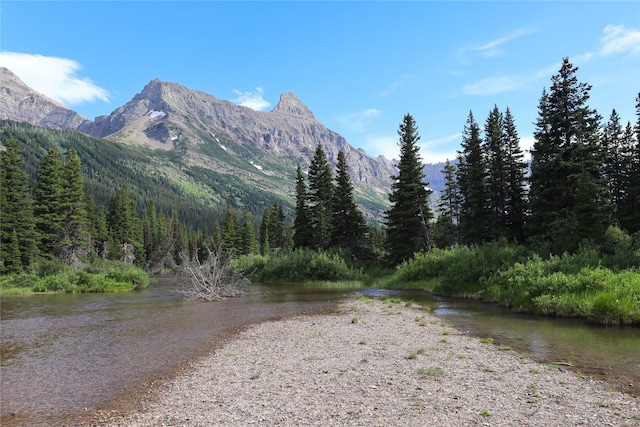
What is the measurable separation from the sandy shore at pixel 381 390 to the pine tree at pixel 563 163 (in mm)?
24189

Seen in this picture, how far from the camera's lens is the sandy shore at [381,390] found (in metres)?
8.17

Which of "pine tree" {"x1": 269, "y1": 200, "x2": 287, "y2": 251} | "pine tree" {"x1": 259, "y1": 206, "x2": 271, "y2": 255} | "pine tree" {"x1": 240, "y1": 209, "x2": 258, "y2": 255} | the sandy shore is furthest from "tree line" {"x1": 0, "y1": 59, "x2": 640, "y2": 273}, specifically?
"pine tree" {"x1": 259, "y1": 206, "x2": 271, "y2": 255}

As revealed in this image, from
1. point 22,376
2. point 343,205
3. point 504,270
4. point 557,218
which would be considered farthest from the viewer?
point 343,205

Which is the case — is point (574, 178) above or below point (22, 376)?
above

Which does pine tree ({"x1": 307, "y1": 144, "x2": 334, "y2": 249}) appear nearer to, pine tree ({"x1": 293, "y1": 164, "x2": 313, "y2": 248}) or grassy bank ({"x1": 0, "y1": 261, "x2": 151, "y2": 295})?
pine tree ({"x1": 293, "y1": 164, "x2": 313, "y2": 248})

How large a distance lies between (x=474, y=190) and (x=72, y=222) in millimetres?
55642

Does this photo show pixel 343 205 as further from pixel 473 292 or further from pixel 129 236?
pixel 129 236

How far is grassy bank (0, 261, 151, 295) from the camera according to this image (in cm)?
4439

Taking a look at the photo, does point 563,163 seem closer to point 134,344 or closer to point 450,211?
point 450,211

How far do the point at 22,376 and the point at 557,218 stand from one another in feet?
124

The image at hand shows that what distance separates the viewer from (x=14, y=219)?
52000 millimetres

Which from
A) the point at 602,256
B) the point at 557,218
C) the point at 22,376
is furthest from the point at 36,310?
the point at 557,218

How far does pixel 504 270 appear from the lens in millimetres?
28156

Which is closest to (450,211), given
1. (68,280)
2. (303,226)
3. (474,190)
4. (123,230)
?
(474,190)
